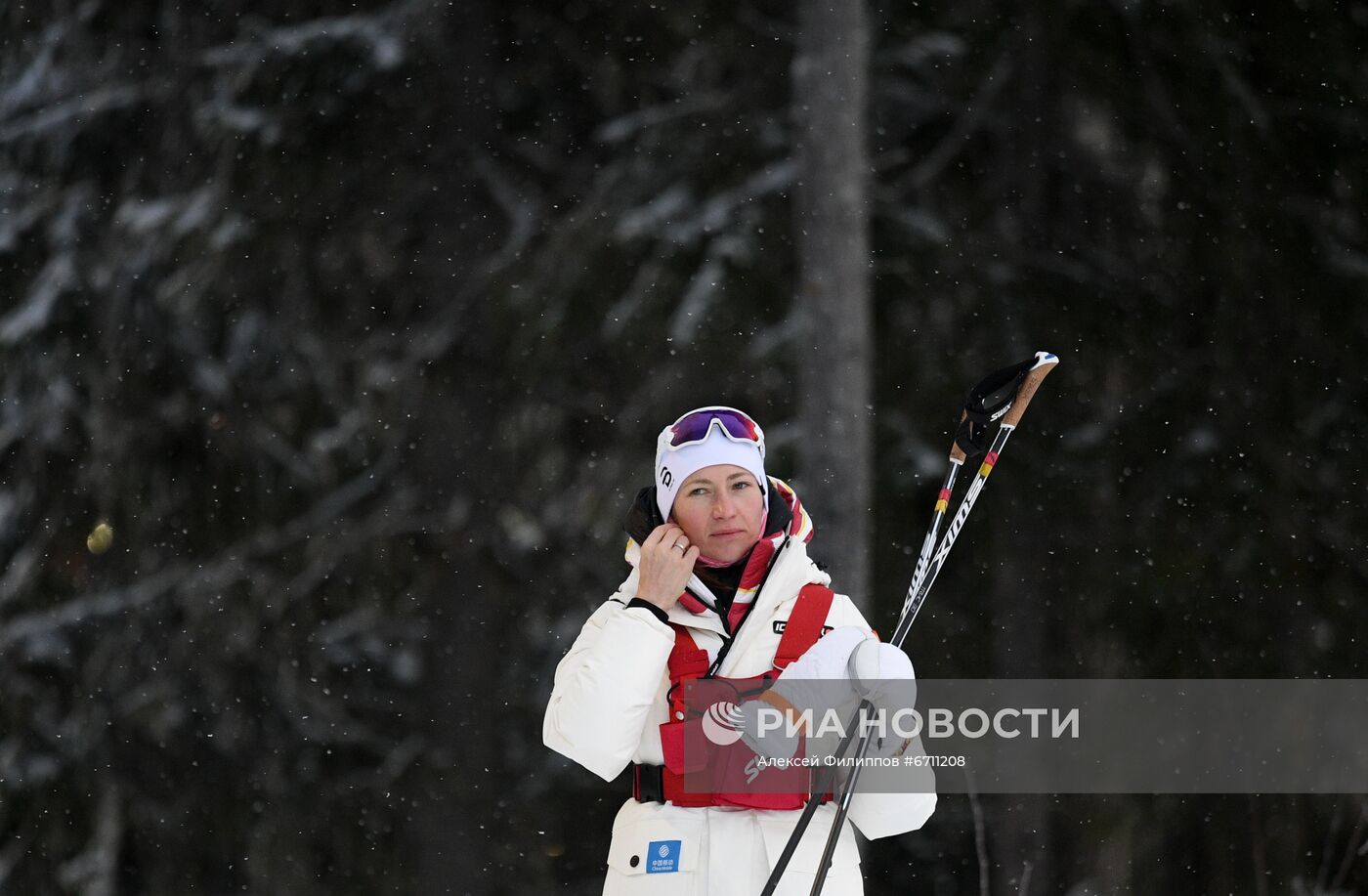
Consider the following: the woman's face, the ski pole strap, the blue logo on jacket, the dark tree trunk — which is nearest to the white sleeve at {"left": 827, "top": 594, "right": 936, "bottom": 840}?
the woman's face

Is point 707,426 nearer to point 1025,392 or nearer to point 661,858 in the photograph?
point 1025,392

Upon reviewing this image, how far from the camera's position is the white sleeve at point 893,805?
9.71 feet

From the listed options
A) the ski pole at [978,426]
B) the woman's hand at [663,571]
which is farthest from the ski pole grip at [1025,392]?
the woman's hand at [663,571]

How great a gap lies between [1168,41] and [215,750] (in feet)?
21.2

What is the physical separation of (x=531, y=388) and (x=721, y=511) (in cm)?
530

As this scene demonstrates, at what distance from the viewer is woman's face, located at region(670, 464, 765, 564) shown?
3.03 m

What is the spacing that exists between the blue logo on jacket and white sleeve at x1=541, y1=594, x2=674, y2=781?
0.53 feet

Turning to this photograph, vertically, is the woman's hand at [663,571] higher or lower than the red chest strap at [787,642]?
higher

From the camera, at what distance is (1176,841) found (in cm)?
802

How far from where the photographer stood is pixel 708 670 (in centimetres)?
299

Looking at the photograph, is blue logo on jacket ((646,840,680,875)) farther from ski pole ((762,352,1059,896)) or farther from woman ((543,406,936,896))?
ski pole ((762,352,1059,896))

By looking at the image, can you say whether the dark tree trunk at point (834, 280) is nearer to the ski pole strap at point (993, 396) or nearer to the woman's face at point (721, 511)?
the ski pole strap at point (993, 396)

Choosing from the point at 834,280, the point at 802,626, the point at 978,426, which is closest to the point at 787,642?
the point at 802,626

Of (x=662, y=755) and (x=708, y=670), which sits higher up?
(x=708, y=670)
